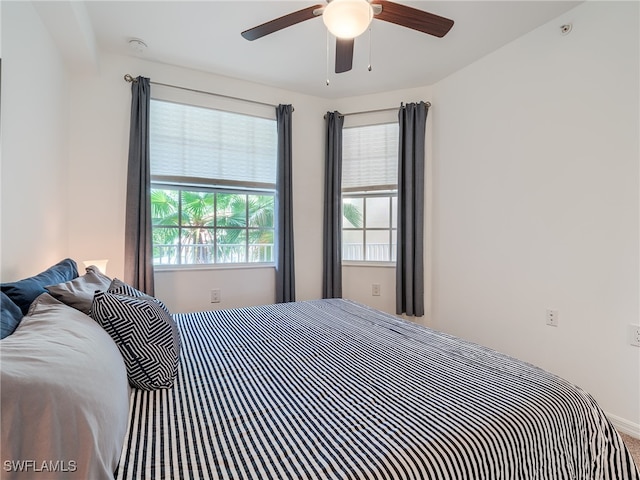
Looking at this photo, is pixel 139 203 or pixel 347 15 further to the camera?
pixel 139 203

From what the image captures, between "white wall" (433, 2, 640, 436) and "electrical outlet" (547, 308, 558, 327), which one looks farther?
"electrical outlet" (547, 308, 558, 327)

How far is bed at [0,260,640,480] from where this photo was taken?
2.43ft

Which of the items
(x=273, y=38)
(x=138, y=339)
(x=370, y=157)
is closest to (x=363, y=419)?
(x=138, y=339)

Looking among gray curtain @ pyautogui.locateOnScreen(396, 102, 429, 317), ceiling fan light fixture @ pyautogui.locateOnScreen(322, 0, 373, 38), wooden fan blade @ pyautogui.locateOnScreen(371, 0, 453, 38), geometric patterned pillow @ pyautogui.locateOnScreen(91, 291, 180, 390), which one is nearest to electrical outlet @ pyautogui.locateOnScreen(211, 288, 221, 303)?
gray curtain @ pyautogui.locateOnScreen(396, 102, 429, 317)

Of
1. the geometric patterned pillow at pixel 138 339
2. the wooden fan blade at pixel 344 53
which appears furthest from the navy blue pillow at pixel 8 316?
the wooden fan blade at pixel 344 53

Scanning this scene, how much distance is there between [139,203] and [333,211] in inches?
72.5

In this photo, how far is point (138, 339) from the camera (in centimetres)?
104

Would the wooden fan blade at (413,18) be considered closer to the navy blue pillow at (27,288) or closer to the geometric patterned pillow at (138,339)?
the geometric patterned pillow at (138,339)

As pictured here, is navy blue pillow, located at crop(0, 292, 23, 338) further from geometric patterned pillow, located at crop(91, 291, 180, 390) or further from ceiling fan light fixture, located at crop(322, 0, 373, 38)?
ceiling fan light fixture, located at crop(322, 0, 373, 38)

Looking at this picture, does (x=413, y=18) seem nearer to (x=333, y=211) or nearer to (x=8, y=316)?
(x=333, y=211)

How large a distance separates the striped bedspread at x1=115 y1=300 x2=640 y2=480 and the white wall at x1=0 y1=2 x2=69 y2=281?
1114mm

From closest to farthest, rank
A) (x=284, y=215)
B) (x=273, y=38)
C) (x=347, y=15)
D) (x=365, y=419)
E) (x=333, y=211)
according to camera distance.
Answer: (x=365, y=419)
(x=347, y=15)
(x=273, y=38)
(x=284, y=215)
(x=333, y=211)

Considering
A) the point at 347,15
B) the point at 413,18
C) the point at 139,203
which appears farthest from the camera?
the point at 139,203

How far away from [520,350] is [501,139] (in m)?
1.70
